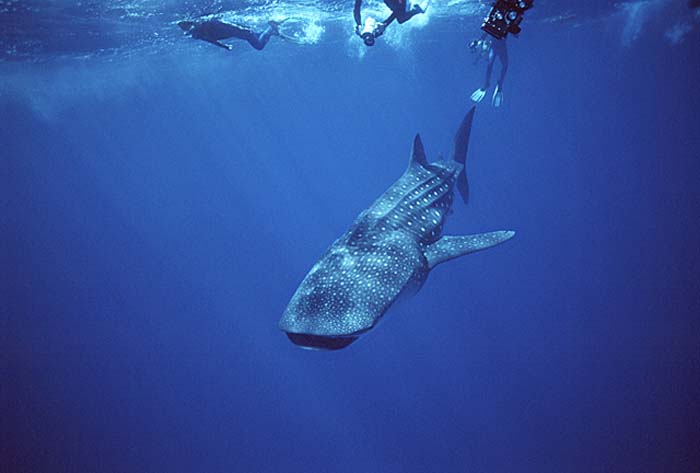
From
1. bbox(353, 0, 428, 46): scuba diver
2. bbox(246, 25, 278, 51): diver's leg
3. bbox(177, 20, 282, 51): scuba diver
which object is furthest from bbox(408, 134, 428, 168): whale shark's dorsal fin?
bbox(246, 25, 278, 51): diver's leg

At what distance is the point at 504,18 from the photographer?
608 cm

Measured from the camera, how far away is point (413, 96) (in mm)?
74250

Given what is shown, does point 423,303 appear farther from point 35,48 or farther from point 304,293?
point 35,48

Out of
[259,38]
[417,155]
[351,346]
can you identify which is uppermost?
[259,38]

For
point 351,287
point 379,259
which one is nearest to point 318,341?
point 351,287

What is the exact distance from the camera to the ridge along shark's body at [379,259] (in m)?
3.84

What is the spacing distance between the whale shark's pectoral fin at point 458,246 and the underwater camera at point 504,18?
10.2 feet

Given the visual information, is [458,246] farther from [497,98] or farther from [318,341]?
[497,98]

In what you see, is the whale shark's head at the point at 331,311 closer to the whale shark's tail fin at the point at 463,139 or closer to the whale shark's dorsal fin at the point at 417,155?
the whale shark's dorsal fin at the point at 417,155

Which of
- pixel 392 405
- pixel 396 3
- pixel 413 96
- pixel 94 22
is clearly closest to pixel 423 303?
pixel 392 405

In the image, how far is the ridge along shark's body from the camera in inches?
151

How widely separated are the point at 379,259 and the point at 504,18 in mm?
4354

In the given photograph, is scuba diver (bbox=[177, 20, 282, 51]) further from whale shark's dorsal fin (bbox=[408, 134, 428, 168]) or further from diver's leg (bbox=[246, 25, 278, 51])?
whale shark's dorsal fin (bbox=[408, 134, 428, 168])

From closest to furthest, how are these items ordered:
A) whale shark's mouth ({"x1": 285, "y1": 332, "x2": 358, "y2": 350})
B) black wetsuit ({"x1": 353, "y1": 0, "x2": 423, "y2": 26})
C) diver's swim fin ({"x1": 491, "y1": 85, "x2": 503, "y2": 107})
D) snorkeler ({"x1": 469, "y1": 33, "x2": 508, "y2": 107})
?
whale shark's mouth ({"x1": 285, "y1": 332, "x2": 358, "y2": 350})
black wetsuit ({"x1": 353, "y1": 0, "x2": 423, "y2": 26})
snorkeler ({"x1": 469, "y1": 33, "x2": 508, "y2": 107})
diver's swim fin ({"x1": 491, "y1": 85, "x2": 503, "y2": 107})
